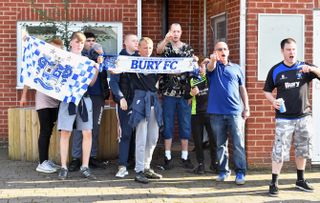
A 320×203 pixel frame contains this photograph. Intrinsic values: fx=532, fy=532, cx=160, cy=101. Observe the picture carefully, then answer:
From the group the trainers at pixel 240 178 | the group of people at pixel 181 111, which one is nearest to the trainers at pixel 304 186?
the group of people at pixel 181 111

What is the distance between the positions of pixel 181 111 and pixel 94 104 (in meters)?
1.30

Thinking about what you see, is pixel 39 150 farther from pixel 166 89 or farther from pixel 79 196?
pixel 166 89

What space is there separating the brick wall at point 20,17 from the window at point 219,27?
1.44m

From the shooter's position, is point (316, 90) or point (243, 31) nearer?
point (243, 31)

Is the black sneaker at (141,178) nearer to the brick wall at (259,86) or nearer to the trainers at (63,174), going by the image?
the trainers at (63,174)

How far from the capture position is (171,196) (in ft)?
21.6

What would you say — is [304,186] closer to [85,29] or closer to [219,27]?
[219,27]

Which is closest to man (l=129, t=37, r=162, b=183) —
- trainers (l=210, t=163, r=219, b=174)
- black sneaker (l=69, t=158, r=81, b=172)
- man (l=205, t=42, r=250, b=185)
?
man (l=205, t=42, r=250, b=185)

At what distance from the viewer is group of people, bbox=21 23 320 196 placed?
6766mm

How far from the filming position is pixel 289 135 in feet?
22.2

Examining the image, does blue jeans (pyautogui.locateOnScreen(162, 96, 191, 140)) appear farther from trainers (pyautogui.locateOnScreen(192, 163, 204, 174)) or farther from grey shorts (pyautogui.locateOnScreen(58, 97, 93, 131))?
grey shorts (pyautogui.locateOnScreen(58, 97, 93, 131))

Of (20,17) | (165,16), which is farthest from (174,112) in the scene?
(20,17)

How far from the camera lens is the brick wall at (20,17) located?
967 centimetres

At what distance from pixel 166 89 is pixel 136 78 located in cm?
67
